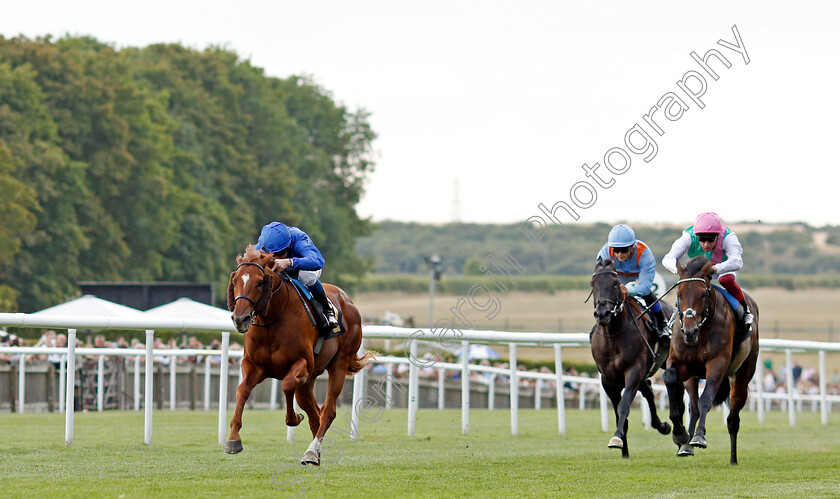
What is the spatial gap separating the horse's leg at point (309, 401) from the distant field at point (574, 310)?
2007 inches

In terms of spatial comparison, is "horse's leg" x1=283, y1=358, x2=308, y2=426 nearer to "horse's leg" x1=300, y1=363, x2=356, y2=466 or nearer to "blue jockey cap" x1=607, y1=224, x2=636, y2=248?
"horse's leg" x1=300, y1=363, x2=356, y2=466

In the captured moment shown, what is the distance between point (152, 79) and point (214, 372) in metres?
25.3

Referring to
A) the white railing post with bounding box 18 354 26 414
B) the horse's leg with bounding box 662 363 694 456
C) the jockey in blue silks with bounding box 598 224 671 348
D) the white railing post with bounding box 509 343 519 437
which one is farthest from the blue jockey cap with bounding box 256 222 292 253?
the white railing post with bounding box 18 354 26 414

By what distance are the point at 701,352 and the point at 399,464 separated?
94.8 inches

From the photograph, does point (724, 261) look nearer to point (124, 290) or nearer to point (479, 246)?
point (124, 290)

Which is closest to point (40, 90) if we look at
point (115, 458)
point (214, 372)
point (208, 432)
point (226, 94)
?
point (226, 94)

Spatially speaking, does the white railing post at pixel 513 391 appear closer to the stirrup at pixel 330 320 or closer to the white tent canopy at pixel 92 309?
the stirrup at pixel 330 320

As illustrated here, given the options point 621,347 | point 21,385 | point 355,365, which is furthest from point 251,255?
point 21,385

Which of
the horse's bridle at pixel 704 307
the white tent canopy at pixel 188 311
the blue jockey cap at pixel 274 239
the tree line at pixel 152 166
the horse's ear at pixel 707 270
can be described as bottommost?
the white tent canopy at pixel 188 311

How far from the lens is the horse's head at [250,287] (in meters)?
7.11

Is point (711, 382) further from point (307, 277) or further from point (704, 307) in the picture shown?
point (307, 277)

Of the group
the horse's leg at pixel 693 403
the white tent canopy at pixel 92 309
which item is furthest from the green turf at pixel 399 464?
the white tent canopy at pixel 92 309

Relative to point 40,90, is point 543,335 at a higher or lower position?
lower

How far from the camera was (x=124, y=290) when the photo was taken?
2380cm
